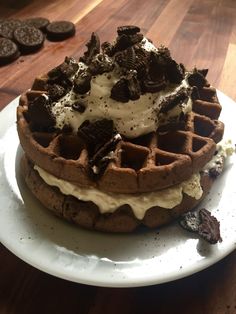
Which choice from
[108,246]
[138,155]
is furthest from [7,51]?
[108,246]

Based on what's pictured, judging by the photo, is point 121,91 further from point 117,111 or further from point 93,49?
point 93,49

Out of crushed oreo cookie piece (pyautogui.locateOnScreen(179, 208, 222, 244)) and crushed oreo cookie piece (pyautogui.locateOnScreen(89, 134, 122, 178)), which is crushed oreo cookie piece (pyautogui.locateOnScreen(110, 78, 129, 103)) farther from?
crushed oreo cookie piece (pyautogui.locateOnScreen(179, 208, 222, 244))

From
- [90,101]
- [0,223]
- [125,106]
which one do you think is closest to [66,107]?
[90,101]

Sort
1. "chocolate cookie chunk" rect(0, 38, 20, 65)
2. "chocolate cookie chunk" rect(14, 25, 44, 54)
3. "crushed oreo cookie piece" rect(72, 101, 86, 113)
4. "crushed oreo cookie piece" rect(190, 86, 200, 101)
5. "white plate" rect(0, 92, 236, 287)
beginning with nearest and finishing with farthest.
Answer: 1. "white plate" rect(0, 92, 236, 287)
2. "crushed oreo cookie piece" rect(72, 101, 86, 113)
3. "crushed oreo cookie piece" rect(190, 86, 200, 101)
4. "chocolate cookie chunk" rect(0, 38, 20, 65)
5. "chocolate cookie chunk" rect(14, 25, 44, 54)

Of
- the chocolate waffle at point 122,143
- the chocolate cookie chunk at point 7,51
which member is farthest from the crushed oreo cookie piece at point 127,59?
the chocolate cookie chunk at point 7,51

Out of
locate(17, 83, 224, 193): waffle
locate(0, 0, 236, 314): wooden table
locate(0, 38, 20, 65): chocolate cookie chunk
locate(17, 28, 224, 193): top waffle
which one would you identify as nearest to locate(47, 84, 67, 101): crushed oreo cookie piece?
locate(17, 28, 224, 193): top waffle

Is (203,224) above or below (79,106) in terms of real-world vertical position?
below
